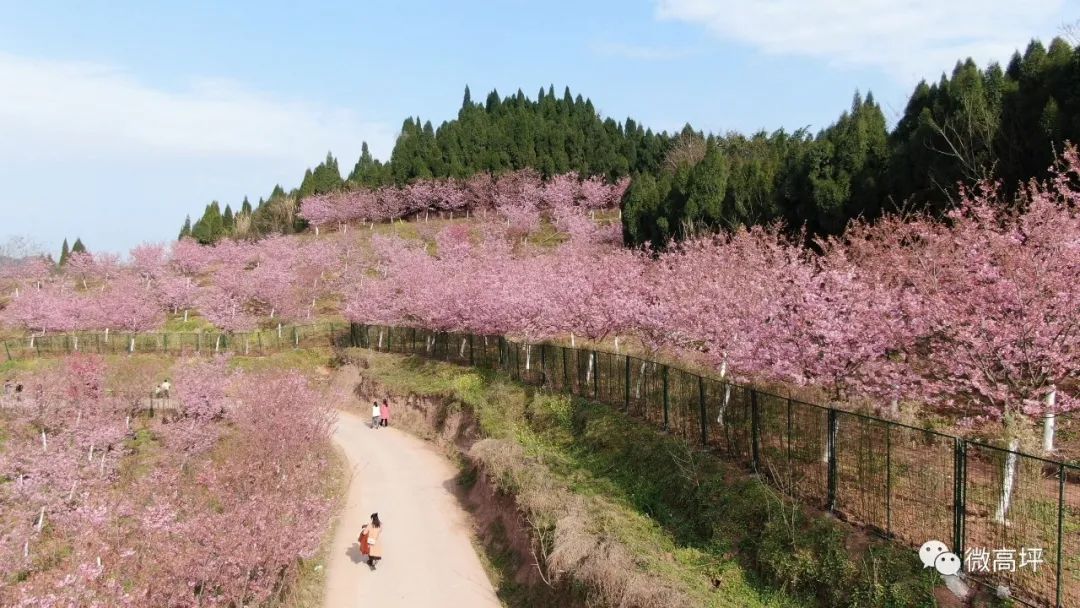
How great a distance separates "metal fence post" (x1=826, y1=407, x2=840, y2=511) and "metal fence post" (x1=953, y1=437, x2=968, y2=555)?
2236 mm

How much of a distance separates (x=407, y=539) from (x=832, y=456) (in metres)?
12.9

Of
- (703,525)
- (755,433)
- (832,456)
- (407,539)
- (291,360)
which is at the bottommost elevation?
(407,539)

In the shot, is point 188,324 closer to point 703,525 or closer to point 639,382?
point 639,382

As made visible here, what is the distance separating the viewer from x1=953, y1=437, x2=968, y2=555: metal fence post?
9336mm

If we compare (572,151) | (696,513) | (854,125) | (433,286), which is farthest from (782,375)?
(572,151)

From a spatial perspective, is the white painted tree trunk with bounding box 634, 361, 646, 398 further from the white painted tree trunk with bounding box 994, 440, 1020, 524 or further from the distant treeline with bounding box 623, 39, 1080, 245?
the white painted tree trunk with bounding box 994, 440, 1020, 524

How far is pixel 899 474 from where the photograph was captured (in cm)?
1112

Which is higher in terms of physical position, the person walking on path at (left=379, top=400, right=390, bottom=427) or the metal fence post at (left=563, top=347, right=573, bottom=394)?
the metal fence post at (left=563, top=347, right=573, bottom=394)

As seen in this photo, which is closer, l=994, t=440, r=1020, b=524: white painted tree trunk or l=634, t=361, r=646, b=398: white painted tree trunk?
l=994, t=440, r=1020, b=524: white painted tree trunk

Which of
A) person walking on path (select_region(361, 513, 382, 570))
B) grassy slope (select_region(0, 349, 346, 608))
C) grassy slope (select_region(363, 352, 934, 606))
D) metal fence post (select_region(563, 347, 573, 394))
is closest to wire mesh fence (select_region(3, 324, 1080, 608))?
grassy slope (select_region(363, 352, 934, 606))

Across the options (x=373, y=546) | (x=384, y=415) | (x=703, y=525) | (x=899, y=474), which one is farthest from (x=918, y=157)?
(x=384, y=415)

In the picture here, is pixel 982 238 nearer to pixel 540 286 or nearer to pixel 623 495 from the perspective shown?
pixel 623 495

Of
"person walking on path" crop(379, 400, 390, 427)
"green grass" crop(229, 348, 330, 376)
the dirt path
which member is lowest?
the dirt path

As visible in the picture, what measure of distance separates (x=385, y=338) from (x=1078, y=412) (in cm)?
3842
